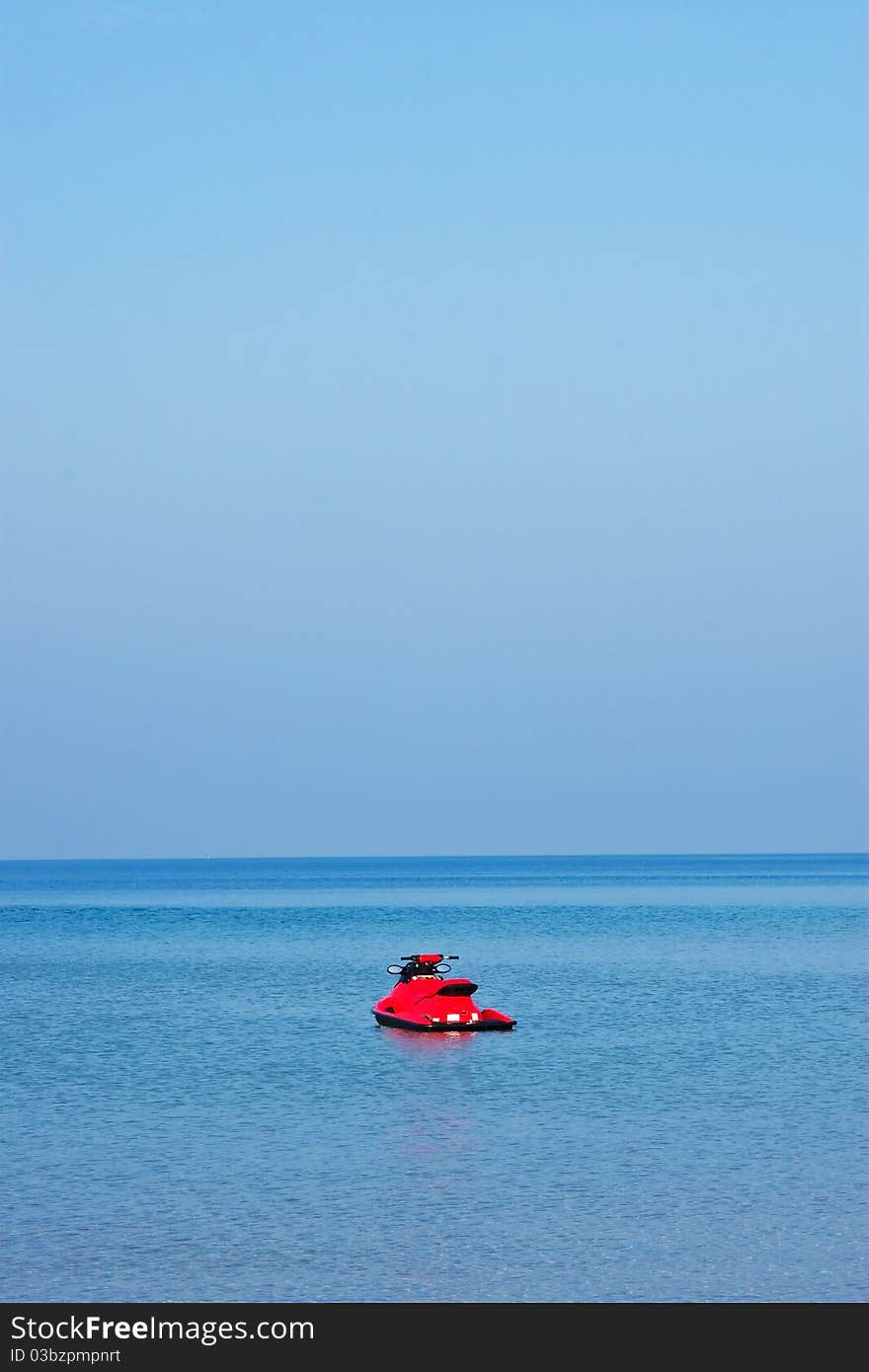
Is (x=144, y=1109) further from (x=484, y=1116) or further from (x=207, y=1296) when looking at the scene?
(x=207, y=1296)

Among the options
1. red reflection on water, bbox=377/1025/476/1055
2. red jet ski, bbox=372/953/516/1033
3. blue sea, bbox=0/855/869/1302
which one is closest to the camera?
blue sea, bbox=0/855/869/1302

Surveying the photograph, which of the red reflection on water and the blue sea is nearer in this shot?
the blue sea

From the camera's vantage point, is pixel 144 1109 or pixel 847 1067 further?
pixel 847 1067

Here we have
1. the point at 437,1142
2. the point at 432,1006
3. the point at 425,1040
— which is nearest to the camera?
the point at 437,1142

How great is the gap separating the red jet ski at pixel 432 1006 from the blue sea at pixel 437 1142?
26.2 inches

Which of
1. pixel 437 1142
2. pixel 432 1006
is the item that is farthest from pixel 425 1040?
pixel 437 1142

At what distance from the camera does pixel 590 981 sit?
246 ft

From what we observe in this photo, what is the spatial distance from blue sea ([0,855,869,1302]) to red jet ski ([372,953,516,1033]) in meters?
0.66

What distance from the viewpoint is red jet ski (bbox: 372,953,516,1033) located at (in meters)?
54.4

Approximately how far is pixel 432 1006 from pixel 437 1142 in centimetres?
2084

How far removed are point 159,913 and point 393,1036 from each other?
362ft

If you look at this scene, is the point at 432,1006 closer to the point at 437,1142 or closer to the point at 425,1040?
the point at 425,1040

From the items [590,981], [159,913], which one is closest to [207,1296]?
[590,981]

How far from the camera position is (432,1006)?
2168 inches
